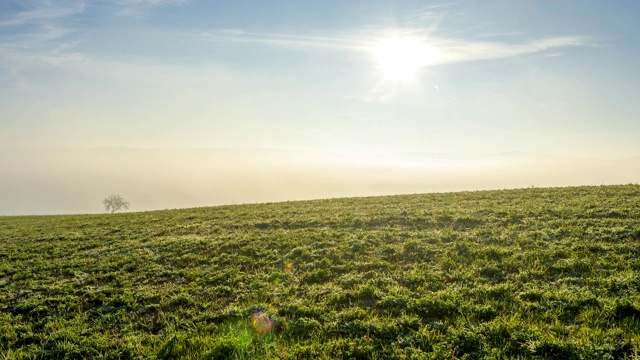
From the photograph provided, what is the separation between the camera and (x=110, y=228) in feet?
96.3

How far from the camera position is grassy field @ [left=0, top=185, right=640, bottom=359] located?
9070mm

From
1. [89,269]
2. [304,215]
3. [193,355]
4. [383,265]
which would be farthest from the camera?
[304,215]

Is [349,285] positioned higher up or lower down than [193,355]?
higher up

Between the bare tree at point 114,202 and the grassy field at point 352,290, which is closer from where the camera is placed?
the grassy field at point 352,290

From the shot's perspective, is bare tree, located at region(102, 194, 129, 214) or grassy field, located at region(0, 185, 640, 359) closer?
grassy field, located at region(0, 185, 640, 359)

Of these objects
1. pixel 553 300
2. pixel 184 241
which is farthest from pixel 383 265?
pixel 184 241

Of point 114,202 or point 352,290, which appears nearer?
point 352,290

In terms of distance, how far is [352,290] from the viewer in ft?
40.8

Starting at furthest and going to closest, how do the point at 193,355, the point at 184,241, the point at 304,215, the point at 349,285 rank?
the point at 304,215, the point at 184,241, the point at 349,285, the point at 193,355

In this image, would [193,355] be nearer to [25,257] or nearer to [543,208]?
[25,257]

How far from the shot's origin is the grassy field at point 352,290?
9.07 meters

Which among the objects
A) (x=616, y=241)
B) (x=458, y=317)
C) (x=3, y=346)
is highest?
(x=616, y=241)

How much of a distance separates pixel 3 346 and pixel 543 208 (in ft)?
86.4

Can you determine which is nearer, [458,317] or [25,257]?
[458,317]
